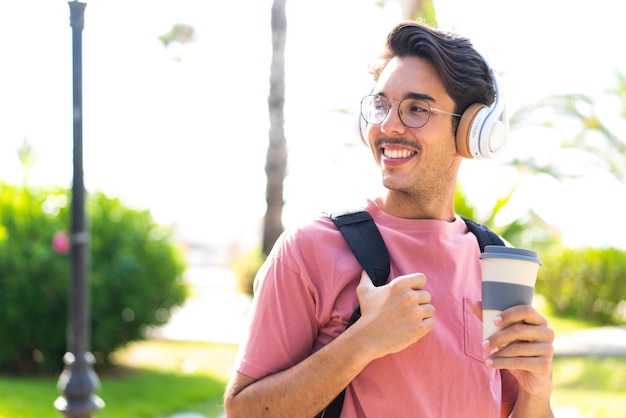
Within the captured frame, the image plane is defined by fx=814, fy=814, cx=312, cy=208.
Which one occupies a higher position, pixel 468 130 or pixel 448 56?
pixel 448 56

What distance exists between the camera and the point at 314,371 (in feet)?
6.18

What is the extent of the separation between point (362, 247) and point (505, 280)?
358mm

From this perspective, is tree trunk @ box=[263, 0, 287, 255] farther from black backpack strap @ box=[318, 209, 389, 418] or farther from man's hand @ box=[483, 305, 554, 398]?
man's hand @ box=[483, 305, 554, 398]

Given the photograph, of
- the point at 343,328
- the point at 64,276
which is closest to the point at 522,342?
the point at 343,328

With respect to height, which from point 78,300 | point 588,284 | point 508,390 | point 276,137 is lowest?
point 588,284

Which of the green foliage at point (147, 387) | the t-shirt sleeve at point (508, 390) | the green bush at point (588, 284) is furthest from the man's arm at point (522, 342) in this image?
the green bush at point (588, 284)

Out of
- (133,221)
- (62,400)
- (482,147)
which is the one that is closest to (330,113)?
(133,221)

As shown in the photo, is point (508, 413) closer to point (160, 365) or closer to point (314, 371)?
point (314, 371)

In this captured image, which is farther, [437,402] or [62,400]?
[62,400]

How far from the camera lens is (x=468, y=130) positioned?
88.0 inches

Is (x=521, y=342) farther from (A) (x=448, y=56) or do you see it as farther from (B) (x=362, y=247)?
(A) (x=448, y=56)

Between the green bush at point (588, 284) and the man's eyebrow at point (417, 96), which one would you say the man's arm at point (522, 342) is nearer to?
the man's eyebrow at point (417, 96)

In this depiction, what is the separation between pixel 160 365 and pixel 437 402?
10650mm

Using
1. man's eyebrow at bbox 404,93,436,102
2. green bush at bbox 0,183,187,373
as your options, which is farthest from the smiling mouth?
green bush at bbox 0,183,187,373
